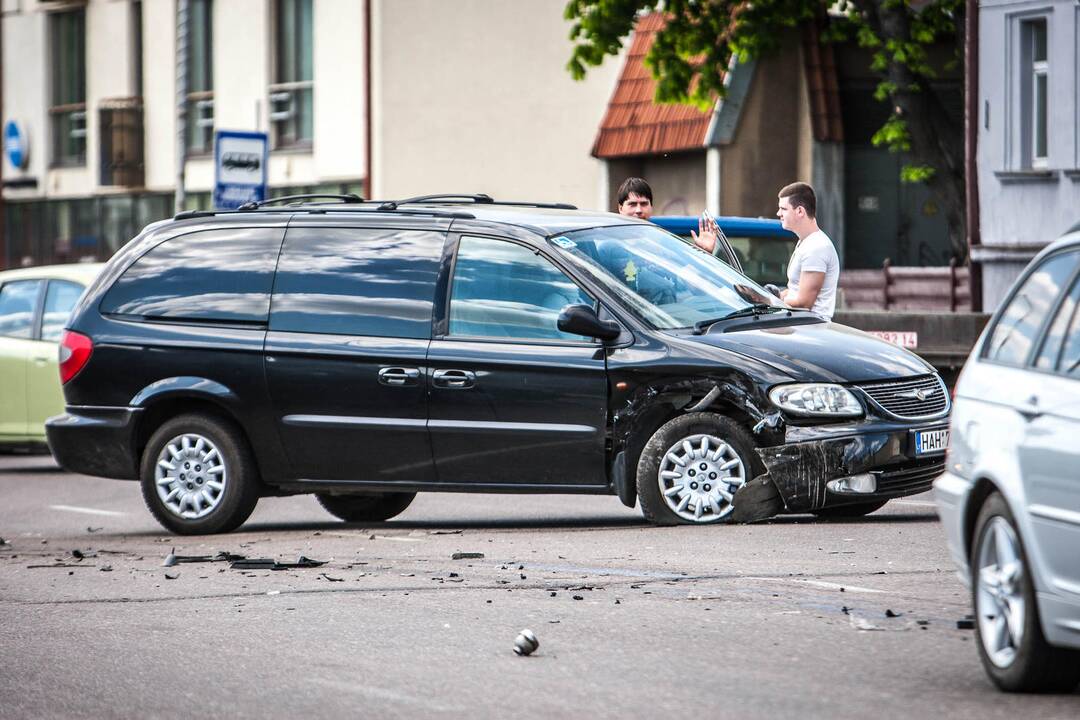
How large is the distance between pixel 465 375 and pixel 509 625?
11.7ft

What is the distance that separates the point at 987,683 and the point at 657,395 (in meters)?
4.77

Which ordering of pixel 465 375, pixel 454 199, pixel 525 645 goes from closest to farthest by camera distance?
1. pixel 525 645
2. pixel 465 375
3. pixel 454 199

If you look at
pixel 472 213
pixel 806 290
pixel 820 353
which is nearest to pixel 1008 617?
pixel 820 353

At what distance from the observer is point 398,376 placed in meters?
12.1

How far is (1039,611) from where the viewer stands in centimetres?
634

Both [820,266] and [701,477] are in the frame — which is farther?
[820,266]

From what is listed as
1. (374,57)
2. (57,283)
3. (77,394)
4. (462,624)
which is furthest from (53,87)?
(462,624)

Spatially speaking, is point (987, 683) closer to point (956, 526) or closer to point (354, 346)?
point (956, 526)

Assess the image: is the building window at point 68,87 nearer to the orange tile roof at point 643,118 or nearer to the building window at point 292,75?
the building window at point 292,75

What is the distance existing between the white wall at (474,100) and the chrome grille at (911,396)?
2321 cm

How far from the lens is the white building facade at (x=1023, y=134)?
2483 centimetres

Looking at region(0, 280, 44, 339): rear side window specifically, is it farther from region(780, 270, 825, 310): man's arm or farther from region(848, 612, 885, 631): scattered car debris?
region(848, 612, 885, 631): scattered car debris

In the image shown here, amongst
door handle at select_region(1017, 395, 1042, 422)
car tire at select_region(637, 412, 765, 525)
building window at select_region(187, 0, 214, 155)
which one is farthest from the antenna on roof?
building window at select_region(187, 0, 214, 155)

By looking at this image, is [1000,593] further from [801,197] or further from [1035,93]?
[1035,93]
